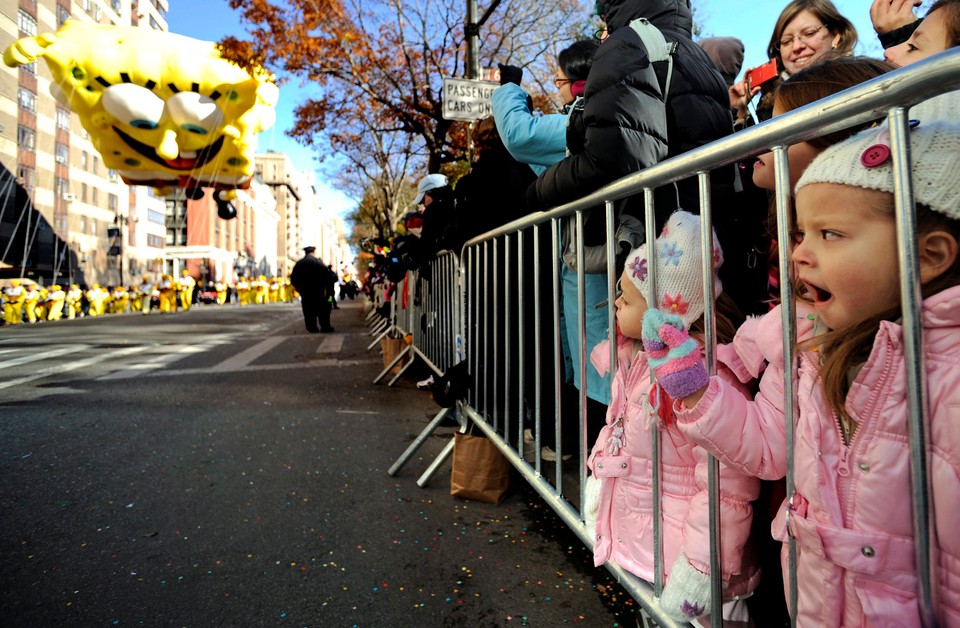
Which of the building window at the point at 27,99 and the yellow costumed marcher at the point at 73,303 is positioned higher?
the building window at the point at 27,99

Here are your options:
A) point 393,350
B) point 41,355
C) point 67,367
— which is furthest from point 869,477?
point 41,355

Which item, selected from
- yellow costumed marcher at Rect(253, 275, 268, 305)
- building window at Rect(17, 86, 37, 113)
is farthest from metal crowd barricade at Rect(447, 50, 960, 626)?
yellow costumed marcher at Rect(253, 275, 268, 305)

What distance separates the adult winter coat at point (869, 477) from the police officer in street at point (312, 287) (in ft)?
44.3

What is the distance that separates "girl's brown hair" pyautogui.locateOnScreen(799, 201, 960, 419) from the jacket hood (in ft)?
5.67

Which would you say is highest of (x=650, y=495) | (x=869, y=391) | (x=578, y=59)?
(x=578, y=59)

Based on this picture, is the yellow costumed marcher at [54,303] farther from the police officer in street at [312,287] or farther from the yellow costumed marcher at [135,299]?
the police officer in street at [312,287]

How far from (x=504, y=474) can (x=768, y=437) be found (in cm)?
193

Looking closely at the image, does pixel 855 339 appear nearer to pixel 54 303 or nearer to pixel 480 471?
pixel 480 471

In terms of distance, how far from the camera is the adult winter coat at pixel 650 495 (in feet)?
4.31

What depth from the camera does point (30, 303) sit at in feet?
74.4

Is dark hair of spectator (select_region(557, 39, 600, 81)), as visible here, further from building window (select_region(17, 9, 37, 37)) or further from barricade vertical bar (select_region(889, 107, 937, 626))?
building window (select_region(17, 9, 37, 37))

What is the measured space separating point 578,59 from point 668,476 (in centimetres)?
215

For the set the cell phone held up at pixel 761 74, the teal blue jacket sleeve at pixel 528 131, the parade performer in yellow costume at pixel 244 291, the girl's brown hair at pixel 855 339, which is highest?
the parade performer in yellow costume at pixel 244 291

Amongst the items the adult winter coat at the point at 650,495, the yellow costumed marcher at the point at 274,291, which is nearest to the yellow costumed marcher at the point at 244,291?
the yellow costumed marcher at the point at 274,291
